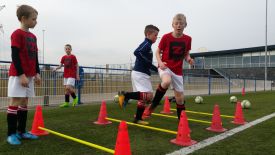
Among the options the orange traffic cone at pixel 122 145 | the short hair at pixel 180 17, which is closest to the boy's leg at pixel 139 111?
the short hair at pixel 180 17

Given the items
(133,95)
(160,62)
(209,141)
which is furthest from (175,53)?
(209,141)

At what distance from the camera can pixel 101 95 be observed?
10906mm

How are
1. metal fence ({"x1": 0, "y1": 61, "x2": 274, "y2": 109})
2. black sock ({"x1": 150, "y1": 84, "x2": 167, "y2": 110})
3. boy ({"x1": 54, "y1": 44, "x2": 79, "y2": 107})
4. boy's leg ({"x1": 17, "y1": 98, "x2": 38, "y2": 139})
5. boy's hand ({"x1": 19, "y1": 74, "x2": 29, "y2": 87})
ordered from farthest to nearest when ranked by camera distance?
boy ({"x1": 54, "y1": 44, "x2": 79, "y2": 107}) < metal fence ({"x1": 0, "y1": 61, "x2": 274, "y2": 109}) < black sock ({"x1": 150, "y1": 84, "x2": 167, "y2": 110}) < boy's leg ({"x1": 17, "y1": 98, "x2": 38, "y2": 139}) < boy's hand ({"x1": 19, "y1": 74, "x2": 29, "y2": 87})

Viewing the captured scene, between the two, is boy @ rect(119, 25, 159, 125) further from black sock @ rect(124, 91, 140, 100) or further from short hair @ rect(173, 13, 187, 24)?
short hair @ rect(173, 13, 187, 24)

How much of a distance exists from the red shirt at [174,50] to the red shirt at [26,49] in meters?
2.30

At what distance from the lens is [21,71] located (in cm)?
364

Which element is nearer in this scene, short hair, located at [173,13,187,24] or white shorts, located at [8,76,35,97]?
white shorts, located at [8,76,35,97]

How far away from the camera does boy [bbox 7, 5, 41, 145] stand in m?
3.68

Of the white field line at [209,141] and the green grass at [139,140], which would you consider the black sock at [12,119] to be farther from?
Result: the white field line at [209,141]

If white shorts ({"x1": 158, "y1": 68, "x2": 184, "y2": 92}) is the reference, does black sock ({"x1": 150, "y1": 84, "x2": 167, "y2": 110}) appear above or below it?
below

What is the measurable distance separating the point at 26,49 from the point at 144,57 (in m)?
2.30

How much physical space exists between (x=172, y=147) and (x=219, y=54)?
56.6 meters

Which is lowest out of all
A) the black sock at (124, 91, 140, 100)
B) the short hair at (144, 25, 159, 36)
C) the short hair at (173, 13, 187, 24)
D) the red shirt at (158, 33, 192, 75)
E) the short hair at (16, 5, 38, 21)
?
the black sock at (124, 91, 140, 100)

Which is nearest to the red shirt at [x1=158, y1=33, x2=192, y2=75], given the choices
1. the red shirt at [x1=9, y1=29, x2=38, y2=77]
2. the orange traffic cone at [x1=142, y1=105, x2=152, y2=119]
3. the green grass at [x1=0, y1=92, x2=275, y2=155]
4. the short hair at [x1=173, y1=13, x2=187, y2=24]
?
the short hair at [x1=173, y1=13, x2=187, y2=24]
